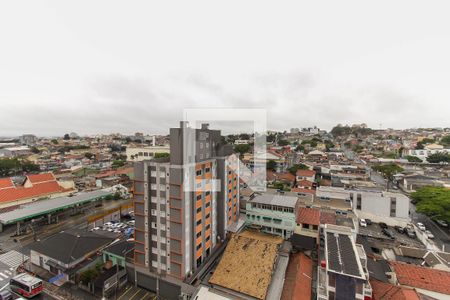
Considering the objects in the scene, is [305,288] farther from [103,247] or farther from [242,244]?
[103,247]

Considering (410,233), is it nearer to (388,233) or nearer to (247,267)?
(388,233)

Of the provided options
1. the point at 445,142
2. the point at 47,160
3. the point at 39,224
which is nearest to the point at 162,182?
the point at 39,224

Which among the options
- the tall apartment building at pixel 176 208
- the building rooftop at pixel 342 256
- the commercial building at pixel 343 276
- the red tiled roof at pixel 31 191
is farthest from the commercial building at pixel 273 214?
the red tiled roof at pixel 31 191

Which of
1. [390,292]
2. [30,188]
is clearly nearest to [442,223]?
[390,292]

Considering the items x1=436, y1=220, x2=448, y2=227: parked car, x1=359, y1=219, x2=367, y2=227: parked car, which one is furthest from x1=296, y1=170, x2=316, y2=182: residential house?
x1=436, y1=220, x2=448, y2=227: parked car

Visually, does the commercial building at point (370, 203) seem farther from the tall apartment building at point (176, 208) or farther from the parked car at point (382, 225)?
the tall apartment building at point (176, 208)

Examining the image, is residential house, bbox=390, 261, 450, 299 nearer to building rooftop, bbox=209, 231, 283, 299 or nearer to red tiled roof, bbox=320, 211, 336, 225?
red tiled roof, bbox=320, 211, 336, 225

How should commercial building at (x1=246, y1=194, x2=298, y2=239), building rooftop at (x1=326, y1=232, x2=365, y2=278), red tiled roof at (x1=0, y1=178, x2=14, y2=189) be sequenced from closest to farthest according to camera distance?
building rooftop at (x1=326, y1=232, x2=365, y2=278), commercial building at (x1=246, y1=194, x2=298, y2=239), red tiled roof at (x1=0, y1=178, x2=14, y2=189)
